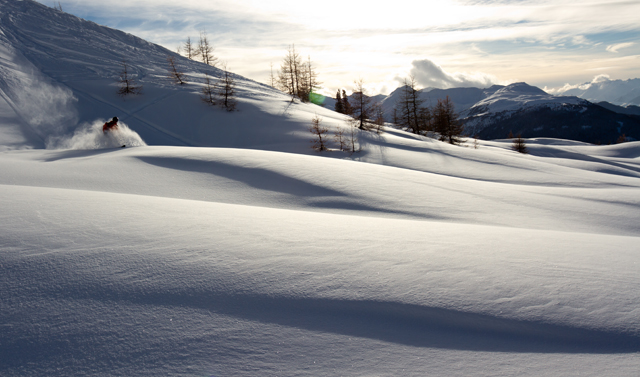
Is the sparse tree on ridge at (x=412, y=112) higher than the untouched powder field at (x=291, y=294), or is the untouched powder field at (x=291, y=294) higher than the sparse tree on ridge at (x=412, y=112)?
the sparse tree on ridge at (x=412, y=112)

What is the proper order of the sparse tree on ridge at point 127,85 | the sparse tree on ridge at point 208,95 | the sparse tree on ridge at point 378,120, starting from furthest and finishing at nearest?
the sparse tree on ridge at point 208,95 < the sparse tree on ridge at point 127,85 < the sparse tree on ridge at point 378,120

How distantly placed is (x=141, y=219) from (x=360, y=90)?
27.6 metres

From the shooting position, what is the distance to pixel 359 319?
8.09ft

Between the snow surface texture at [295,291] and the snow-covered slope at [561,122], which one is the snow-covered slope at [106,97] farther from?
the snow-covered slope at [561,122]

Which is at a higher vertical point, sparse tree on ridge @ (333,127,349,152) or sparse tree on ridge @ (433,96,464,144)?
sparse tree on ridge @ (433,96,464,144)

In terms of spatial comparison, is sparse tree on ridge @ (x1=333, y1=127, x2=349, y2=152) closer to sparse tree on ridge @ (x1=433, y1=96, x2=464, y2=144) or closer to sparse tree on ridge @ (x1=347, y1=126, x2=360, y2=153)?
sparse tree on ridge @ (x1=347, y1=126, x2=360, y2=153)

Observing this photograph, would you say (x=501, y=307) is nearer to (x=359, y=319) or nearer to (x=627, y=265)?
(x=359, y=319)

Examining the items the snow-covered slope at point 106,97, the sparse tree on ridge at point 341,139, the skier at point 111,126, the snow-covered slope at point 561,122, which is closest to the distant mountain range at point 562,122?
the snow-covered slope at point 561,122

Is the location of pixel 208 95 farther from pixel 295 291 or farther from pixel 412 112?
pixel 295 291

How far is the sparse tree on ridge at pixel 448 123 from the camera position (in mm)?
36031

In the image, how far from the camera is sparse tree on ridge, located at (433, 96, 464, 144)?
36.0 metres

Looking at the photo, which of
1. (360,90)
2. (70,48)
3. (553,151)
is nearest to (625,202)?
(360,90)

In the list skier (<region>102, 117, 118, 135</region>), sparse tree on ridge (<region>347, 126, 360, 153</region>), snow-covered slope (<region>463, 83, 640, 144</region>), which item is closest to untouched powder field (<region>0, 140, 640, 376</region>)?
skier (<region>102, 117, 118, 135</region>)

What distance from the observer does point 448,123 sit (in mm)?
36281
